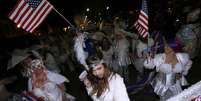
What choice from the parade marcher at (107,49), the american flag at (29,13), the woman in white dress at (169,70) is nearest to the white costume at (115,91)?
the american flag at (29,13)

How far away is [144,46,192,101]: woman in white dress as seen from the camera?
8.10 m

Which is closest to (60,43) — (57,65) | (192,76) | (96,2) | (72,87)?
(57,65)

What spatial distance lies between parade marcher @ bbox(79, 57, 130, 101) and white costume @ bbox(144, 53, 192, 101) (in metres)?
3.03

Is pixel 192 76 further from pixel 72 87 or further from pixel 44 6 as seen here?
pixel 44 6

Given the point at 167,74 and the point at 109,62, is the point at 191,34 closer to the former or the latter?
Result: the point at 109,62

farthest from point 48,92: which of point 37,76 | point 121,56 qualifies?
point 121,56

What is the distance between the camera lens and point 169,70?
8094 mm

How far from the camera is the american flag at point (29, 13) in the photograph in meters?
7.25

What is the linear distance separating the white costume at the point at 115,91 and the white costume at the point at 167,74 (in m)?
3.13

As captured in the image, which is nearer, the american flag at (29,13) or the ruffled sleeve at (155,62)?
the american flag at (29,13)

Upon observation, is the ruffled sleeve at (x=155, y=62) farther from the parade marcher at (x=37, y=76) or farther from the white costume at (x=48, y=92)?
the white costume at (x=48, y=92)

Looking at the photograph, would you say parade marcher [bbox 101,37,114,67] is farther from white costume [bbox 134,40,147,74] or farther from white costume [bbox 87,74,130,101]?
white costume [bbox 87,74,130,101]

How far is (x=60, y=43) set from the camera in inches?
555

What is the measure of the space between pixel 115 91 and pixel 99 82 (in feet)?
0.86
